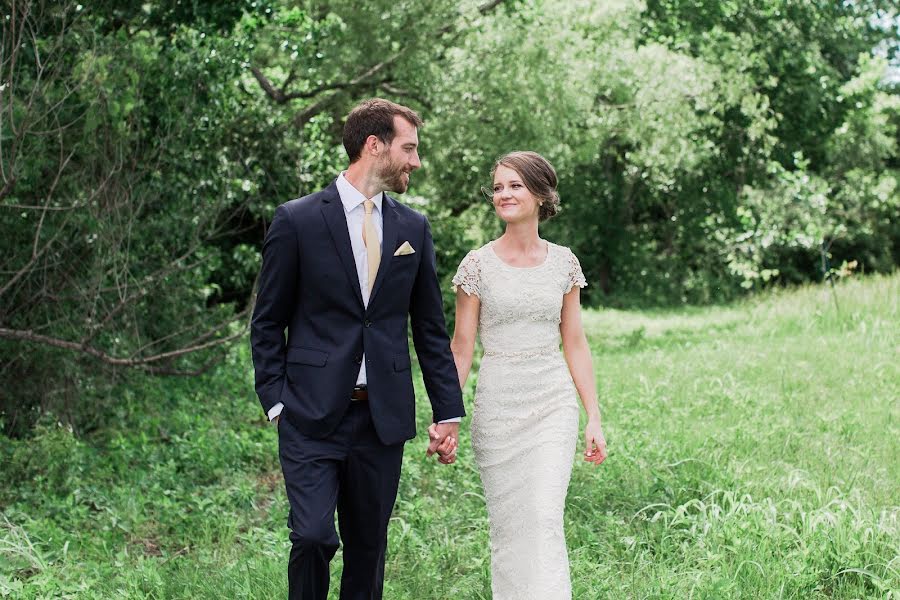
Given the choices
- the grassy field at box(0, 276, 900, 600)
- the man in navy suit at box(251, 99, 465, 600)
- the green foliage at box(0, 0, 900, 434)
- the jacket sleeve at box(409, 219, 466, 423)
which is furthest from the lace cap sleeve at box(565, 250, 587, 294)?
the green foliage at box(0, 0, 900, 434)

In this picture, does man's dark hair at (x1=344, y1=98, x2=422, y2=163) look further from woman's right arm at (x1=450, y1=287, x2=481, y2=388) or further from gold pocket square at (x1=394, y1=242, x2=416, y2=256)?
woman's right arm at (x1=450, y1=287, x2=481, y2=388)

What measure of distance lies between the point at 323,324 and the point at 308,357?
0.45 feet

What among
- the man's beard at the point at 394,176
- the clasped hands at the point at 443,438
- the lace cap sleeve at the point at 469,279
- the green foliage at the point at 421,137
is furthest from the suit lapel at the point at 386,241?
the green foliage at the point at 421,137

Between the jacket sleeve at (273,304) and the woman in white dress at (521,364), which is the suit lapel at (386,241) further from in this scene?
the woman in white dress at (521,364)

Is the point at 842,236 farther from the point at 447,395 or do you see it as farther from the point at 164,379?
the point at 447,395

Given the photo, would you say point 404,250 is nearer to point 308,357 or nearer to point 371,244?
point 371,244

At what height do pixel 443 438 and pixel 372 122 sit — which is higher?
pixel 372 122

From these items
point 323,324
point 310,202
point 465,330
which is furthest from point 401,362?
point 310,202

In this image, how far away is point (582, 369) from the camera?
452cm

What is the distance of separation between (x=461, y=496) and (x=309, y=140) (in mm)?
7016

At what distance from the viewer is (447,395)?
13.7ft

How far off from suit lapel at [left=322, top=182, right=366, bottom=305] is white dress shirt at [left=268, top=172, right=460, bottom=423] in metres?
0.02

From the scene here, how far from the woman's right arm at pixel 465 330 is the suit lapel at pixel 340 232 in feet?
2.36

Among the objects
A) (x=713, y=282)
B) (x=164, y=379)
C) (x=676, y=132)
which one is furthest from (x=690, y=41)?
(x=164, y=379)
